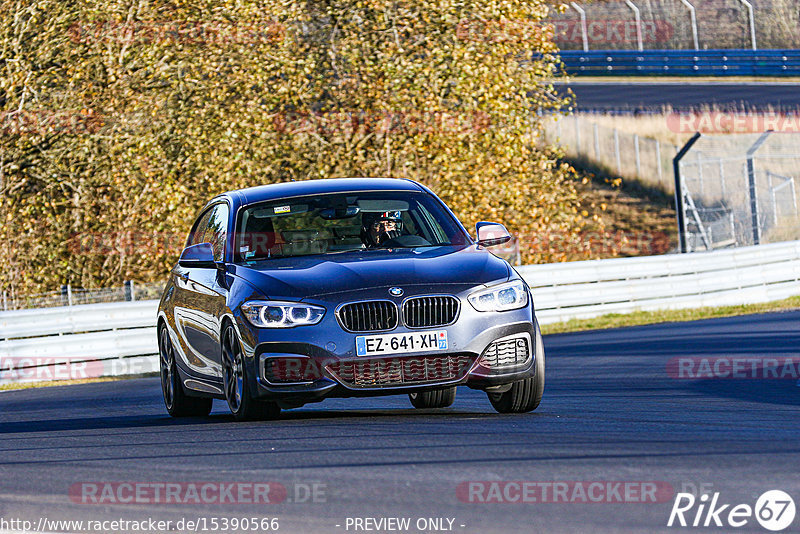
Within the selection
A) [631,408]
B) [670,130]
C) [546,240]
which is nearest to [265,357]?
[631,408]

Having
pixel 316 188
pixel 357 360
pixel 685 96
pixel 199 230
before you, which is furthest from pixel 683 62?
pixel 357 360

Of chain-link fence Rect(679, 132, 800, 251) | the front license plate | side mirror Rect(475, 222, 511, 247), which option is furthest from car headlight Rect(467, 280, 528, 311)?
chain-link fence Rect(679, 132, 800, 251)

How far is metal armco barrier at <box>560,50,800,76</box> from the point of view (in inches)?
2164

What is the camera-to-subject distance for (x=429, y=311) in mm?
8898

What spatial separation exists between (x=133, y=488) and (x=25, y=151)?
19773 mm

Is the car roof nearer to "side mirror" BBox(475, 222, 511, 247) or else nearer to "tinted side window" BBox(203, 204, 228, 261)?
"tinted side window" BBox(203, 204, 228, 261)

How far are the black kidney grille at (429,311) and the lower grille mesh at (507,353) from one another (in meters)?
0.33

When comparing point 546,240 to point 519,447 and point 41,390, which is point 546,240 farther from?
point 519,447

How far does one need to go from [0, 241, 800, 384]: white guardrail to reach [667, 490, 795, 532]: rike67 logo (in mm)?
14446

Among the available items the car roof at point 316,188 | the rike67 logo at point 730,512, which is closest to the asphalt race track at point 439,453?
the rike67 logo at point 730,512

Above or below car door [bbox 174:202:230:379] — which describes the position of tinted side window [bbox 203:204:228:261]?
above

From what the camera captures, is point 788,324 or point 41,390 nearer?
point 41,390

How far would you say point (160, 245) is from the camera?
87.4ft

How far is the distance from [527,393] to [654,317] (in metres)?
14.7
